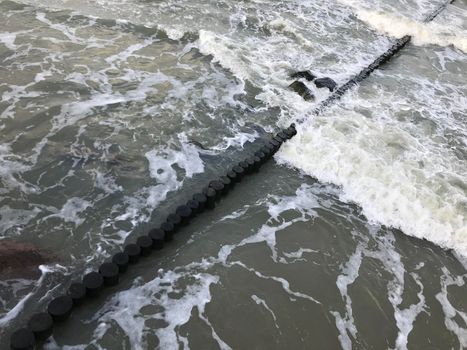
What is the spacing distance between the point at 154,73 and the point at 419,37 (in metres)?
10.4

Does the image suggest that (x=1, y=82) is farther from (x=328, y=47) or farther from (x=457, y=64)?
(x=457, y=64)

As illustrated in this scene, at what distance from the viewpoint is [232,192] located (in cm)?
713

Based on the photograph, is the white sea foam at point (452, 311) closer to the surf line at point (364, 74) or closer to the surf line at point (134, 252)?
the surf line at point (134, 252)

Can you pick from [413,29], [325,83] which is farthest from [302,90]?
[413,29]

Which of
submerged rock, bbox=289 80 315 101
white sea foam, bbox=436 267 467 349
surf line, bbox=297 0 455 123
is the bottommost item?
surf line, bbox=297 0 455 123

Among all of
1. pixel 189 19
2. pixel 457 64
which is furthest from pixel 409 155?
pixel 189 19

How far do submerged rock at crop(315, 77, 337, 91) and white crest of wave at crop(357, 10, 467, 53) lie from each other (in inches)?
238

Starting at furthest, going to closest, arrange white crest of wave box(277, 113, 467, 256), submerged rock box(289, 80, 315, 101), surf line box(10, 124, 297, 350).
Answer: submerged rock box(289, 80, 315, 101) < white crest of wave box(277, 113, 467, 256) < surf line box(10, 124, 297, 350)

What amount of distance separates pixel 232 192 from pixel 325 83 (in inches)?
193

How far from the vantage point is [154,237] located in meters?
5.77

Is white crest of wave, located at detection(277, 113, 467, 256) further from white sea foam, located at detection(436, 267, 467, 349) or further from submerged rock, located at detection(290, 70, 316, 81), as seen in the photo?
submerged rock, located at detection(290, 70, 316, 81)

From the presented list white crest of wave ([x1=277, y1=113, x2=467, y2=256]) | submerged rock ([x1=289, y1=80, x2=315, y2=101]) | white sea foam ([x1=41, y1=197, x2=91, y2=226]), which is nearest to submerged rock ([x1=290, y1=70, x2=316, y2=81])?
submerged rock ([x1=289, y1=80, x2=315, y2=101])

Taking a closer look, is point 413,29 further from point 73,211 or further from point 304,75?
point 73,211

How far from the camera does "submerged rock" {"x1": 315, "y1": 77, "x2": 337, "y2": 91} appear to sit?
34.4 ft
